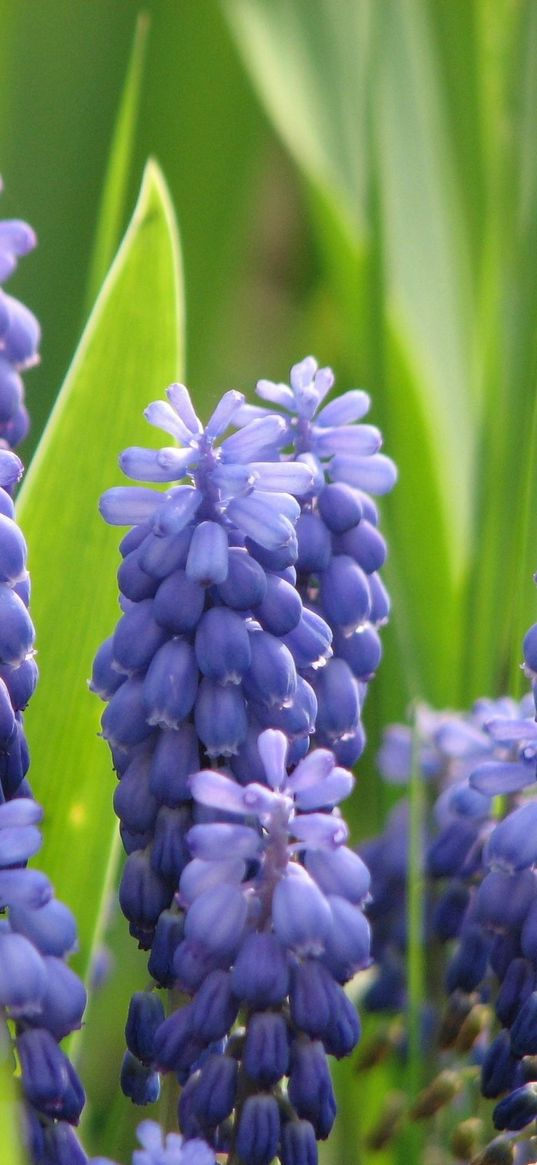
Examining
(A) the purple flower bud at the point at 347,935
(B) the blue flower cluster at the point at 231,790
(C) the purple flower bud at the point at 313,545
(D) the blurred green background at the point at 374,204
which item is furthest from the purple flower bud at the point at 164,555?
(D) the blurred green background at the point at 374,204

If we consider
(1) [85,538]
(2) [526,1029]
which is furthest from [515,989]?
(1) [85,538]

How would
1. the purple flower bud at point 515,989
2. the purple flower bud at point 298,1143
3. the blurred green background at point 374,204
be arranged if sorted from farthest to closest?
the blurred green background at point 374,204, the purple flower bud at point 515,989, the purple flower bud at point 298,1143

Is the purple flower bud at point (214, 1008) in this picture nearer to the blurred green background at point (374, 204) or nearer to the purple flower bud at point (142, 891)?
the purple flower bud at point (142, 891)

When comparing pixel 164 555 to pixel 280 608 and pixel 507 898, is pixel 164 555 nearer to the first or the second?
pixel 280 608

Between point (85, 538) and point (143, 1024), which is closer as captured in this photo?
point (143, 1024)

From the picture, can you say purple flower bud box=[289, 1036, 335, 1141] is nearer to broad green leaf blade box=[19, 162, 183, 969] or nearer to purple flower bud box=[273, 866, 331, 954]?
purple flower bud box=[273, 866, 331, 954]

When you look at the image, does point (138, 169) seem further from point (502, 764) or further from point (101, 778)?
point (502, 764)
